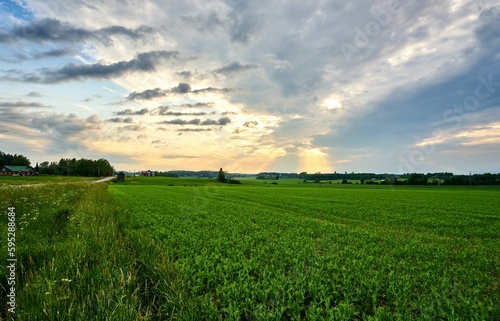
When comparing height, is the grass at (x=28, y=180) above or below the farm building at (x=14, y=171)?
below

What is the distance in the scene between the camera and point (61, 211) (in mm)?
17125

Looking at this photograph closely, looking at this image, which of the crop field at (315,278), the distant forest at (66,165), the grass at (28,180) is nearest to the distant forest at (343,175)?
the distant forest at (66,165)

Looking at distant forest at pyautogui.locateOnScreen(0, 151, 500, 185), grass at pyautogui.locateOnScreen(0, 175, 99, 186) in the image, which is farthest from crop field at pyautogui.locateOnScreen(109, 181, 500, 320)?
distant forest at pyautogui.locateOnScreen(0, 151, 500, 185)

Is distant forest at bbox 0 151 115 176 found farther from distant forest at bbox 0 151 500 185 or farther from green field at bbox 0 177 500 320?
green field at bbox 0 177 500 320

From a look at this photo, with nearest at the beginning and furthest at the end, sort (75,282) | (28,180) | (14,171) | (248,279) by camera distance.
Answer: (75,282) → (248,279) → (28,180) → (14,171)

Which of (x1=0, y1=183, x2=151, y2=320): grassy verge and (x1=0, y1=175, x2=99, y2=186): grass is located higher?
(x1=0, y1=183, x2=151, y2=320): grassy verge

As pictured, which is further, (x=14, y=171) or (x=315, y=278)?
(x=14, y=171)

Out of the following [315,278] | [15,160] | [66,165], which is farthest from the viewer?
[66,165]

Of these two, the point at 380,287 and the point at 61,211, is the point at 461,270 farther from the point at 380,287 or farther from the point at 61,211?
the point at 61,211

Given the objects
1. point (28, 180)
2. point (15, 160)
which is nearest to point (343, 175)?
point (28, 180)
